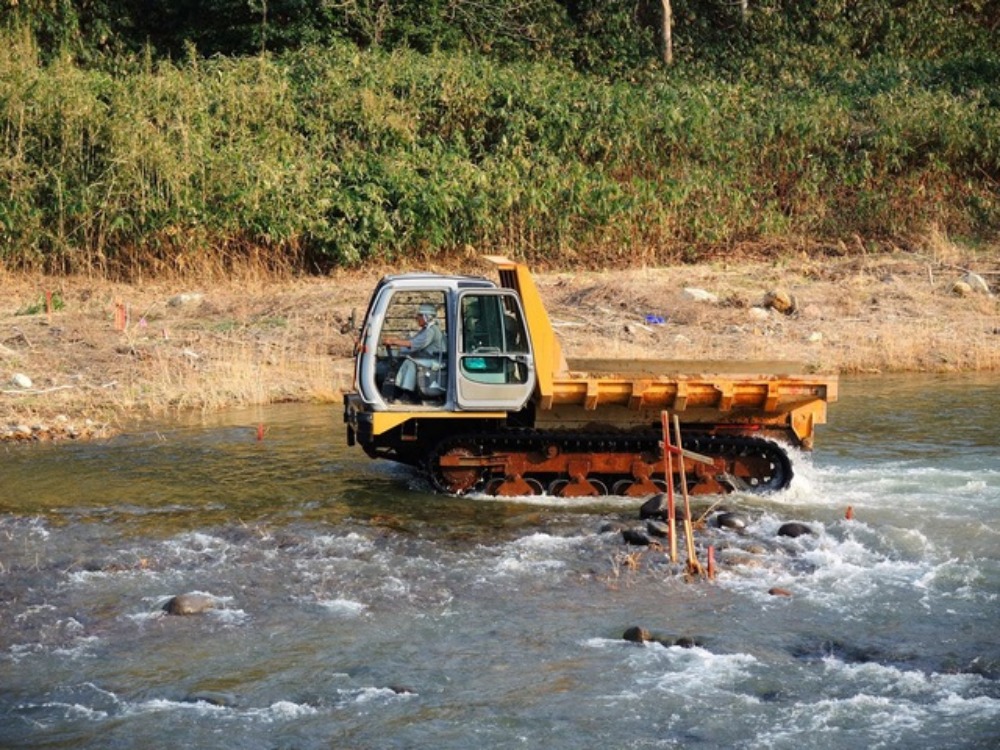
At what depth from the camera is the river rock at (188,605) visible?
10.6 meters

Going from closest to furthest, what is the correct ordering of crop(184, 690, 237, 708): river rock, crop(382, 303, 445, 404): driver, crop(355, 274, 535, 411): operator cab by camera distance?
crop(184, 690, 237, 708): river rock
crop(355, 274, 535, 411): operator cab
crop(382, 303, 445, 404): driver

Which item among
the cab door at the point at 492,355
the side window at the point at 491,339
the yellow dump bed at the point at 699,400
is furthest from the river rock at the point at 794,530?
the side window at the point at 491,339

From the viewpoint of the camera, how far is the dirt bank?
19.2m

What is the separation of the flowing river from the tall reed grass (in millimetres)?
9967

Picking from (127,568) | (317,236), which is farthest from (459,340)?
A: (317,236)

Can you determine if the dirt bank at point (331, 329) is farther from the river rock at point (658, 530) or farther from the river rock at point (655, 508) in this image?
the river rock at point (658, 530)

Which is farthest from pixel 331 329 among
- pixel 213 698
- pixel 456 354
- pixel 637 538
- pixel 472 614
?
pixel 213 698

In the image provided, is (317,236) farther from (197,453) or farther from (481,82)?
(197,453)

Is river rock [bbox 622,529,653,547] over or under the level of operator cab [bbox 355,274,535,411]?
under

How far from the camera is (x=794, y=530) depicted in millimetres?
12617

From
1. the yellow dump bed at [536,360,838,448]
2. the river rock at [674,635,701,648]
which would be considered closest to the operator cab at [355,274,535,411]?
the yellow dump bed at [536,360,838,448]

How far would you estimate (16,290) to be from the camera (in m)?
24.0

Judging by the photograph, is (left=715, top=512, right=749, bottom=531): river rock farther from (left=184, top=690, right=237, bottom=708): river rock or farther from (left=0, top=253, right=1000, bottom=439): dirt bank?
(left=184, top=690, right=237, bottom=708): river rock

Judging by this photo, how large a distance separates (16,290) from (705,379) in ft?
46.9
